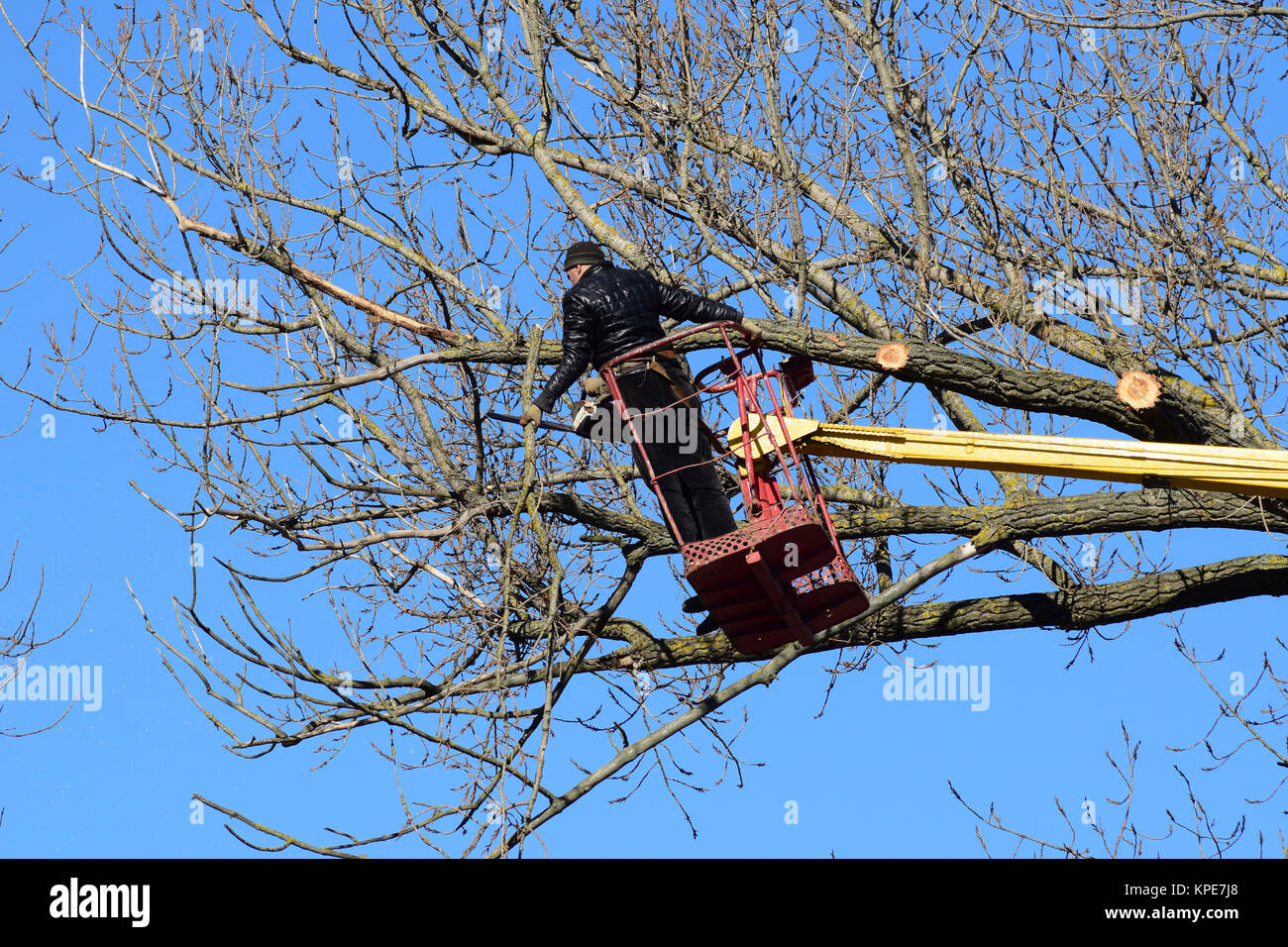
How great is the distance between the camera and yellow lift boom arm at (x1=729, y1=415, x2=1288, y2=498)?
7156 mm

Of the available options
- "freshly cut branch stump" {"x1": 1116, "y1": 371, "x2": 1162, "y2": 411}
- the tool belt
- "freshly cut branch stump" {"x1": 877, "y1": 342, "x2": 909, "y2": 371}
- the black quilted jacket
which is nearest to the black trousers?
Result: the tool belt

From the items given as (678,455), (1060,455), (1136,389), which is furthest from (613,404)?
(1136,389)

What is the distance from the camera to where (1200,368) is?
27.3ft

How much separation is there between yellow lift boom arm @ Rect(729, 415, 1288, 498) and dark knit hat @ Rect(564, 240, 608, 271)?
125 cm

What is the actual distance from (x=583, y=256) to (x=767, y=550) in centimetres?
206

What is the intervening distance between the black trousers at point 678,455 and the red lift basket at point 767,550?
0.13 metres

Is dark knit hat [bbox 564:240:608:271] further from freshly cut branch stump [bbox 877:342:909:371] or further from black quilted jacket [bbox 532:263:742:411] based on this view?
freshly cut branch stump [bbox 877:342:909:371]

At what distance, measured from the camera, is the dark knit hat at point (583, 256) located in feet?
25.7

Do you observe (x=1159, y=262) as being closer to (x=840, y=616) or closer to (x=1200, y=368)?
(x=1200, y=368)

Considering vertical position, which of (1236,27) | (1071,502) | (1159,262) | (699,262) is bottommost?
(1071,502)

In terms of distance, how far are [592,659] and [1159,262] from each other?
410cm

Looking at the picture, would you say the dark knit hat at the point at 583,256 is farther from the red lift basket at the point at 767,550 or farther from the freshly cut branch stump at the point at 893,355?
the freshly cut branch stump at the point at 893,355

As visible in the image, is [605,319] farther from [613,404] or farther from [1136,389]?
[1136,389]

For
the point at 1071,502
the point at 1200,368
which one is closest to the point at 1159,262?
the point at 1200,368
